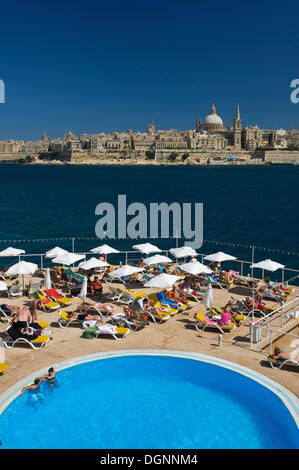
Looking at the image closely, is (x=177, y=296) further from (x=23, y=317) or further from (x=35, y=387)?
(x=35, y=387)

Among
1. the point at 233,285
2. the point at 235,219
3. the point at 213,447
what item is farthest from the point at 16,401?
the point at 235,219

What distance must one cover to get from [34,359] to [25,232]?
28030 millimetres

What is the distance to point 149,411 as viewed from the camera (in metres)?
7.58

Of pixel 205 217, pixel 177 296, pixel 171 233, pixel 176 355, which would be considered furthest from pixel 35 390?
pixel 205 217

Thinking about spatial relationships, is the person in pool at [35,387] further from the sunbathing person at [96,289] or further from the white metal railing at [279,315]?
the sunbathing person at [96,289]

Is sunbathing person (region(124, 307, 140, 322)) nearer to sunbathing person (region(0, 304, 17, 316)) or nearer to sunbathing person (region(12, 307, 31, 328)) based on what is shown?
sunbathing person (region(12, 307, 31, 328))

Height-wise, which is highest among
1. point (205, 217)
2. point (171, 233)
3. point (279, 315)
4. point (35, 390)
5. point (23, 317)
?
point (23, 317)

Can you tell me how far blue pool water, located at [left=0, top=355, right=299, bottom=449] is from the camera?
22.2 feet

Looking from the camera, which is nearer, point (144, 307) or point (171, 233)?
point (144, 307)

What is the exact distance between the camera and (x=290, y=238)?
3438 cm

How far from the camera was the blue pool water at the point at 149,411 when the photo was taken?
22.2ft

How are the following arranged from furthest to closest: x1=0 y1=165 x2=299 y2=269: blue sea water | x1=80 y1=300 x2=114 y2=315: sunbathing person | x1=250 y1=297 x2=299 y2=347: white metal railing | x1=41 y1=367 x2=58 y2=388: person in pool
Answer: x1=0 y1=165 x2=299 y2=269: blue sea water
x1=80 y1=300 x2=114 y2=315: sunbathing person
x1=250 y1=297 x2=299 y2=347: white metal railing
x1=41 y1=367 x2=58 y2=388: person in pool

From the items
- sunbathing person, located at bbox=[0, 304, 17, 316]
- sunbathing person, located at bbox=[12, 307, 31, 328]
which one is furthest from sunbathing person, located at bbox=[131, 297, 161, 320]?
sunbathing person, located at bbox=[0, 304, 17, 316]

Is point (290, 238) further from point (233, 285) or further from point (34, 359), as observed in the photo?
point (34, 359)
